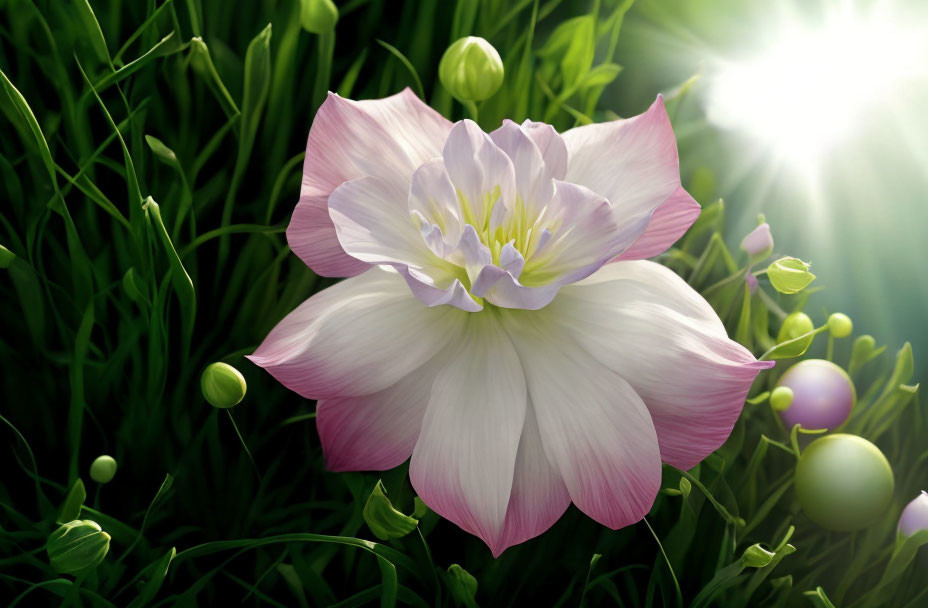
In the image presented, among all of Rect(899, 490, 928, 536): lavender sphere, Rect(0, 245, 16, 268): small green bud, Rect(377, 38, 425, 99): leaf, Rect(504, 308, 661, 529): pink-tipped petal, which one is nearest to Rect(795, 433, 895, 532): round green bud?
Rect(899, 490, 928, 536): lavender sphere

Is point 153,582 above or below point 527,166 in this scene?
below

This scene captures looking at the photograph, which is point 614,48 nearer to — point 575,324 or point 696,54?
point 696,54

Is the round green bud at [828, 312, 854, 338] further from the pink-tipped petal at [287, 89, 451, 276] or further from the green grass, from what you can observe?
the pink-tipped petal at [287, 89, 451, 276]

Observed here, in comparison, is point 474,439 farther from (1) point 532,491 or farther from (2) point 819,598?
(2) point 819,598

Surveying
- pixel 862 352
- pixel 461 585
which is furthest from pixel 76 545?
pixel 862 352

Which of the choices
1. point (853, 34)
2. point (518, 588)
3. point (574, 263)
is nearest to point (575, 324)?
point (574, 263)

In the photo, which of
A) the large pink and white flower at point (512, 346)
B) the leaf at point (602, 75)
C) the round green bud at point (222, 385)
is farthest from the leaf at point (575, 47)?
the round green bud at point (222, 385)
